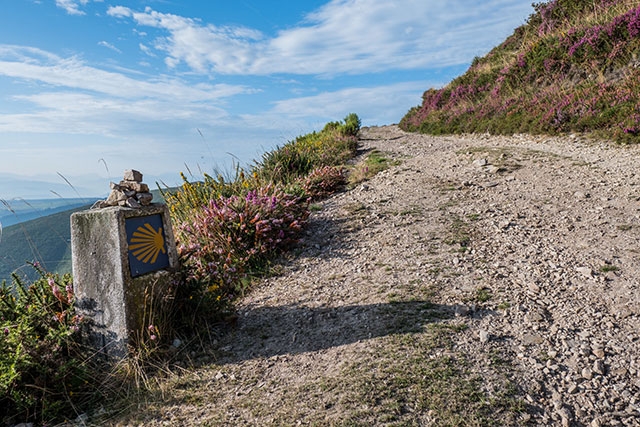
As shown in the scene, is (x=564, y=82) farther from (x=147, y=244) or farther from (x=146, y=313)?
(x=146, y=313)

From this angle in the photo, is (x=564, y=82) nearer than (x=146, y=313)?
No

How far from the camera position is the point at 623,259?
17.4 feet

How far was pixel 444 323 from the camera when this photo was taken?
4273 millimetres

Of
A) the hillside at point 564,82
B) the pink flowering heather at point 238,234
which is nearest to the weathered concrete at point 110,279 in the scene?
the pink flowering heather at point 238,234

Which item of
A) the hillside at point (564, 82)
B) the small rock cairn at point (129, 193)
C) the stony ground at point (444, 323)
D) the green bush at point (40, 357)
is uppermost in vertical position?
the hillside at point (564, 82)

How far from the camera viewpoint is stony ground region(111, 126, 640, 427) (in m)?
3.31

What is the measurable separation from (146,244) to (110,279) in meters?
0.46

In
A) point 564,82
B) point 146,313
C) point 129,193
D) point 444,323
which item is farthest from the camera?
point 564,82

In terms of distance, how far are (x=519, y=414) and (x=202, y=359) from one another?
2817 millimetres

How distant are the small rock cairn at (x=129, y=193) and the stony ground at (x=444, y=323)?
1.67m

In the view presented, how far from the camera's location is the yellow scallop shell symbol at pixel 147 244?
4324 millimetres

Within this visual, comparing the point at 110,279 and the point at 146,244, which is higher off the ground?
the point at 146,244

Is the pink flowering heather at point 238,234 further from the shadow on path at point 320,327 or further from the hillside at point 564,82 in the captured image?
the hillside at point 564,82

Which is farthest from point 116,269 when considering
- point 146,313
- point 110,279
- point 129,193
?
point 129,193
